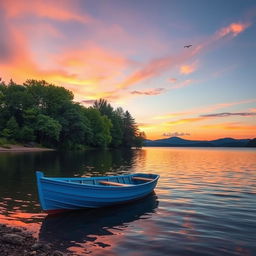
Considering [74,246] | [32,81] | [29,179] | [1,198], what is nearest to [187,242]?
[74,246]

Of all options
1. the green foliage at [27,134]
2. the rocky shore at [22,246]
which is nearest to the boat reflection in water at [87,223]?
the rocky shore at [22,246]

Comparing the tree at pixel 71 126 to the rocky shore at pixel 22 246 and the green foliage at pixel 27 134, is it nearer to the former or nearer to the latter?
the green foliage at pixel 27 134

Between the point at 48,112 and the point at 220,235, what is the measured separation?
95.9m

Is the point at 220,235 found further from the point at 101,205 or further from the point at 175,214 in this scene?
the point at 101,205

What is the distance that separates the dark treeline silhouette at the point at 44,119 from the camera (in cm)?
8650

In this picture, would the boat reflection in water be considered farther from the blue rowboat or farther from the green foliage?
the green foliage

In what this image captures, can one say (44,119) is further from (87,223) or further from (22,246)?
(22,246)

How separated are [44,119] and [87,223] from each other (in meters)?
79.6

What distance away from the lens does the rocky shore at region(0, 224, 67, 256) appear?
8715mm

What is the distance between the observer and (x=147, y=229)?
12867 mm

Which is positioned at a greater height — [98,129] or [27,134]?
[98,129]

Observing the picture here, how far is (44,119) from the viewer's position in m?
88.4

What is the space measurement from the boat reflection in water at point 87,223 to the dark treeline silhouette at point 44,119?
72.9 metres

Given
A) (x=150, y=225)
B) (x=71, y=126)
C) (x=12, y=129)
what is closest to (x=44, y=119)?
(x=12, y=129)
